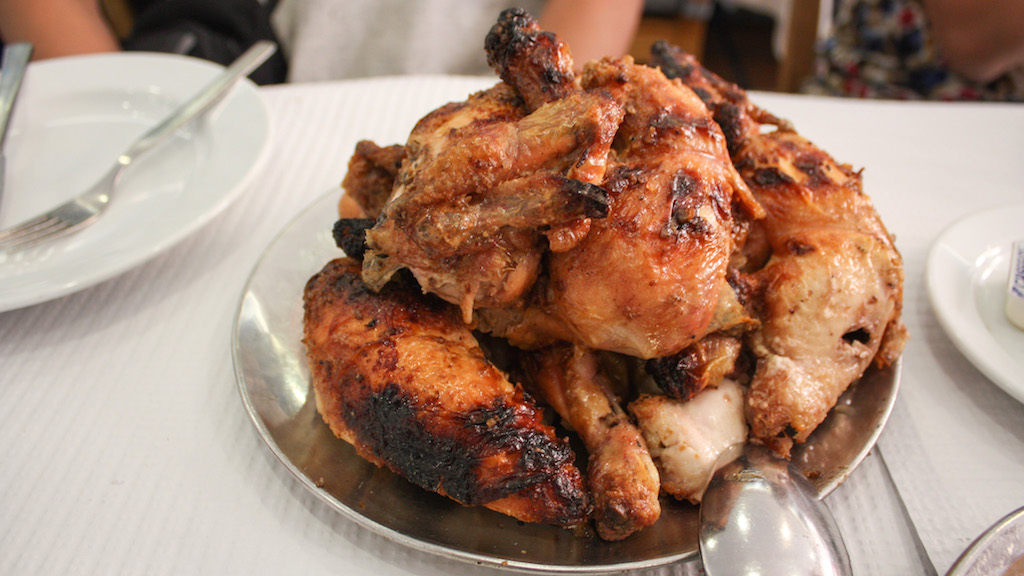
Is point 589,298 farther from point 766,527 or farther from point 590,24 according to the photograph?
point 590,24

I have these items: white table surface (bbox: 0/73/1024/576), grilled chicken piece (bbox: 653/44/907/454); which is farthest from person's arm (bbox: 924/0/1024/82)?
grilled chicken piece (bbox: 653/44/907/454)

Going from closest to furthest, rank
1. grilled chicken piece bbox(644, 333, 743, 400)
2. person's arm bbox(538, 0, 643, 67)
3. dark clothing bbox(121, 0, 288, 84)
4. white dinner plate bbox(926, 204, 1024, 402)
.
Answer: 1. grilled chicken piece bbox(644, 333, 743, 400)
2. white dinner plate bbox(926, 204, 1024, 402)
3. person's arm bbox(538, 0, 643, 67)
4. dark clothing bbox(121, 0, 288, 84)

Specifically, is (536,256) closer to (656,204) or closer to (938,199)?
(656,204)

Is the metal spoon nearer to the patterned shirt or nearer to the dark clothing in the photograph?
the patterned shirt

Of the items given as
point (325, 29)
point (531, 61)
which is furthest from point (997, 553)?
point (325, 29)

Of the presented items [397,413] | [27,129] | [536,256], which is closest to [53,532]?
[397,413]

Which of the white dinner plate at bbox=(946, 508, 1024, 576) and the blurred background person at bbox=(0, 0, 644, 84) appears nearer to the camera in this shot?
the white dinner plate at bbox=(946, 508, 1024, 576)

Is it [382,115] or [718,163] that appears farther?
[382,115]
